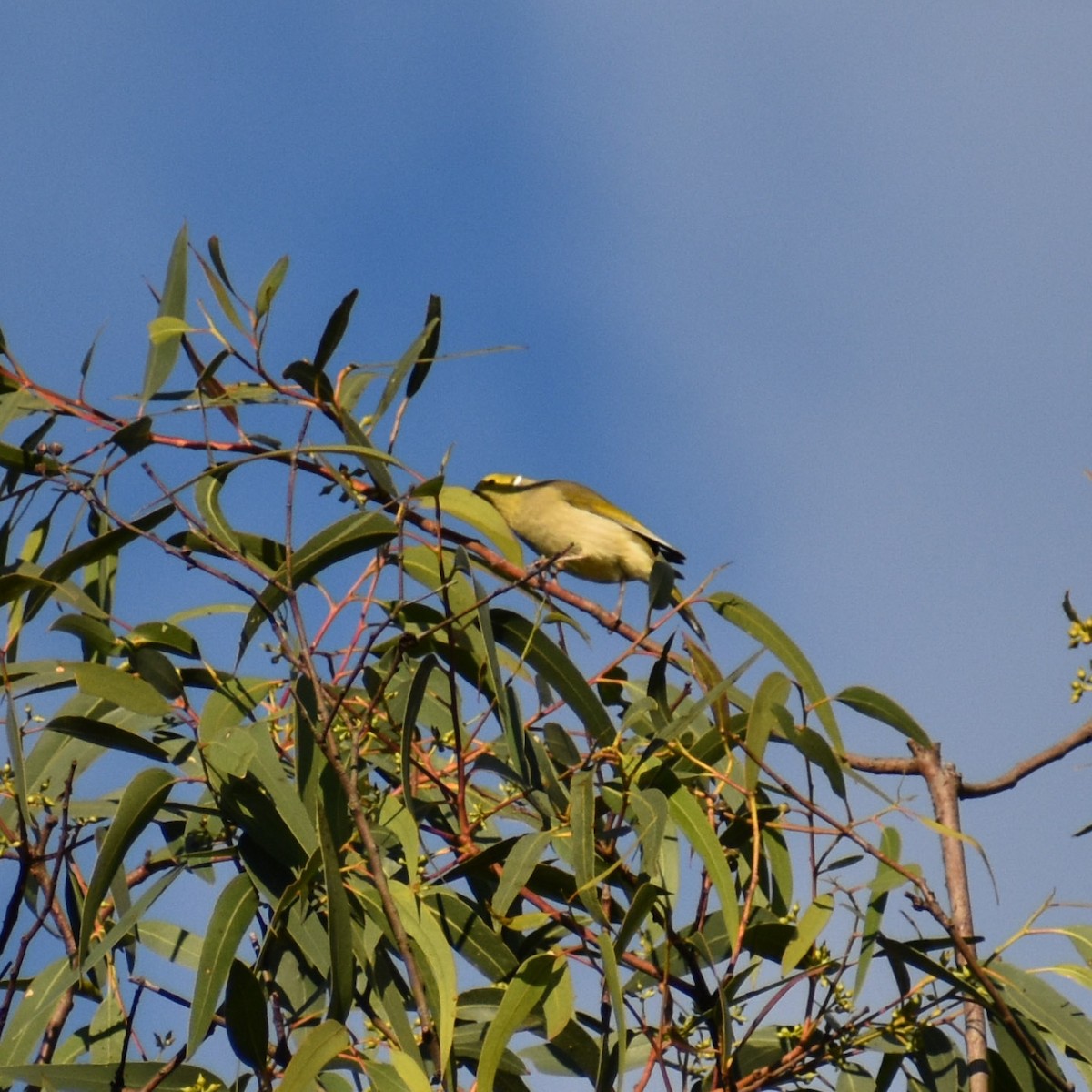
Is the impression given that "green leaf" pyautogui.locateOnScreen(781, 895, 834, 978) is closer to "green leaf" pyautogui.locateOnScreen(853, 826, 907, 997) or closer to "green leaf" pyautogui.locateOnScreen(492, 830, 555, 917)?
"green leaf" pyautogui.locateOnScreen(853, 826, 907, 997)

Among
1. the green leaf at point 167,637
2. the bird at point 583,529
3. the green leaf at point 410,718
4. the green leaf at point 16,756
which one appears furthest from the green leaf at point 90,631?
the bird at point 583,529

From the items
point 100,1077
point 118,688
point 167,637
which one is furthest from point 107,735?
point 100,1077

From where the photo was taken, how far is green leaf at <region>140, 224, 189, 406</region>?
9.65ft

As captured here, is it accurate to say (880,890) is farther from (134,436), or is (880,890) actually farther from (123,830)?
(134,436)

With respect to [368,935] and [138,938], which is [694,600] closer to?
[368,935]

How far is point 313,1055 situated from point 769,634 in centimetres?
130

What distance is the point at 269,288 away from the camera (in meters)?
2.89

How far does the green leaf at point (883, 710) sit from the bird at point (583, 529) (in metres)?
3.21

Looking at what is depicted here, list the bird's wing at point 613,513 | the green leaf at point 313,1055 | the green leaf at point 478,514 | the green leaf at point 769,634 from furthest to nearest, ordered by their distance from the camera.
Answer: the bird's wing at point 613,513
the green leaf at point 478,514
the green leaf at point 769,634
the green leaf at point 313,1055

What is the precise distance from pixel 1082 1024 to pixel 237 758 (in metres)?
1.49

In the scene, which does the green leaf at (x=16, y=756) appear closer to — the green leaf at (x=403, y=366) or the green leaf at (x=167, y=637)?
the green leaf at (x=167, y=637)

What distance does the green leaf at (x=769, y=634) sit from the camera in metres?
2.87

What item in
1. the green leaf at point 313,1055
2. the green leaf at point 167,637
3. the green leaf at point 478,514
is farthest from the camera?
the green leaf at point 478,514

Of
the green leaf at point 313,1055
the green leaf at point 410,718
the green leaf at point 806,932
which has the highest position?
the green leaf at point 410,718
